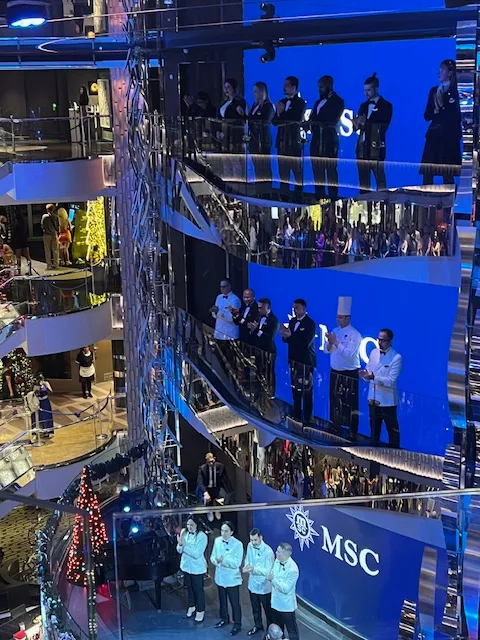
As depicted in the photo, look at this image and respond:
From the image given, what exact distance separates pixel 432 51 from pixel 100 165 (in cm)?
534

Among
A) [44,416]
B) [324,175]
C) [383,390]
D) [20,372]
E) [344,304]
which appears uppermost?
[324,175]

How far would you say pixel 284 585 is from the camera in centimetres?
537

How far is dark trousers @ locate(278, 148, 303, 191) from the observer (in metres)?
9.21

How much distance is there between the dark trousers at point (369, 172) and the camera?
26.9 feet

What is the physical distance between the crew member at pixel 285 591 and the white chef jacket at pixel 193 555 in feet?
1.39

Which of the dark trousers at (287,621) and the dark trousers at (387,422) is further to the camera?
the dark trousers at (387,422)

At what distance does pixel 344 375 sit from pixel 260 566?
103 inches

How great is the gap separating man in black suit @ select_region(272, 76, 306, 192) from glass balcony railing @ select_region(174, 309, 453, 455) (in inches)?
72.5

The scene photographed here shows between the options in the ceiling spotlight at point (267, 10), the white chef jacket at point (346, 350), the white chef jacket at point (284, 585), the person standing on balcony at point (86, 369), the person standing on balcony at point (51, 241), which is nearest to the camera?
the white chef jacket at point (284, 585)

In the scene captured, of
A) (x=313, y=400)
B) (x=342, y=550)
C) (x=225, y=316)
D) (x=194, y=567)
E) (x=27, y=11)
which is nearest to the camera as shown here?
(x=194, y=567)

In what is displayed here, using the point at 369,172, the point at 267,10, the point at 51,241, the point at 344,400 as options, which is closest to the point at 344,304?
the point at 369,172

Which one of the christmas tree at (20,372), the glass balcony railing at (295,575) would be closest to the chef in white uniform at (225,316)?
the glass balcony railing at (295,575)

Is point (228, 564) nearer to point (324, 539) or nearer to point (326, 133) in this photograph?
point (324, 539)

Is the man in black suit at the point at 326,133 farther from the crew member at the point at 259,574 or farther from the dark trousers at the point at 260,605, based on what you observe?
the dark trousers at the point at 260,605
